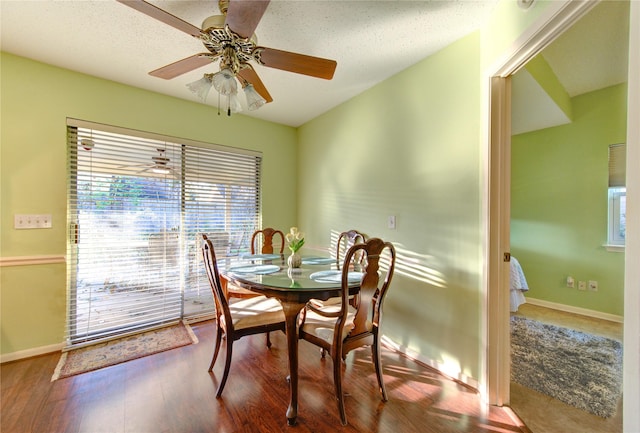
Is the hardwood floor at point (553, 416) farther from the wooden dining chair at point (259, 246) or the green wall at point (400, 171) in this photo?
the wooden dining chair at point (259, 246)

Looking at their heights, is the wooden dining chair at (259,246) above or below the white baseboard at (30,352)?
above

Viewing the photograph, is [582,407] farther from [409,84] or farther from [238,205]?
[238,205]

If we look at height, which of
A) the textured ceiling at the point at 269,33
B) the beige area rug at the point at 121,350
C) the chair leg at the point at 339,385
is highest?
the textured ceiling at the point at 269,33

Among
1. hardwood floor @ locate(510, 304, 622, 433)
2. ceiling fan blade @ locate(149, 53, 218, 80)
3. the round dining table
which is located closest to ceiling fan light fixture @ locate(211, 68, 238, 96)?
ceiling fan blade @ locate(149, 53, 218, 80)

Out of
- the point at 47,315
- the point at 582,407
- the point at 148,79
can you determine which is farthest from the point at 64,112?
the point at 582,407

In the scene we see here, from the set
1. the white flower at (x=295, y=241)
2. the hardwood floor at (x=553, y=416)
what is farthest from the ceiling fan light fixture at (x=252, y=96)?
the hardwood floor at (x=553, y=416)

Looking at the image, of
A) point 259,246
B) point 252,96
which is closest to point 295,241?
point 252,96

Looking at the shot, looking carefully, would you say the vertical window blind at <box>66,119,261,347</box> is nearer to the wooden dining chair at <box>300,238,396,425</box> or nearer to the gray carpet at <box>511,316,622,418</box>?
the wooden dining chair at <box>300,238,396,425</box>

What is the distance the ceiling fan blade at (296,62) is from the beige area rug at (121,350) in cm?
251

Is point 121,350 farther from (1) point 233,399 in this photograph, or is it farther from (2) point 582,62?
(2) point 582,62

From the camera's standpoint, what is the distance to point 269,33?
1.90 meters

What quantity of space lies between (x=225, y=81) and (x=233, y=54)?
17 centimetres

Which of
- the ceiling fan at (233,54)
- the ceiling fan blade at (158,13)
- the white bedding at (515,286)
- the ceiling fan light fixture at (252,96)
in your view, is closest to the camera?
the ceiling fan blade at (158,13)

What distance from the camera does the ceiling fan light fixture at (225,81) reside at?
1.56m
